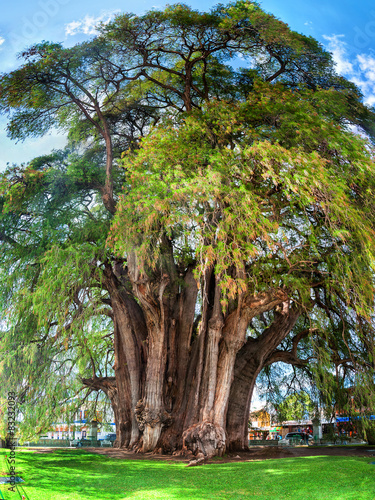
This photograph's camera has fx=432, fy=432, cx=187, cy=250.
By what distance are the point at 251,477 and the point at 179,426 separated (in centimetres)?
417

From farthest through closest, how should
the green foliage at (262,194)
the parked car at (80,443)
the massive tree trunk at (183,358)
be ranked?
1. the parked car at (80,443)
2. the massive tree trunk at (183,358)
3. the green foliage at (262,194)

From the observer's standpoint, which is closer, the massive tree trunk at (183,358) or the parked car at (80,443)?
the massive tree trunk at (183,358)

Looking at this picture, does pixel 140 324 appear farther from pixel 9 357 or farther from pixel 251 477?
pixel 251 477

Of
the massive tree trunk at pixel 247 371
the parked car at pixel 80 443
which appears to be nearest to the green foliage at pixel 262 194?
the massive tree trunk at pixel 247 371

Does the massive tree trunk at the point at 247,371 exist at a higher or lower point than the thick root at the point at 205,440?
higher

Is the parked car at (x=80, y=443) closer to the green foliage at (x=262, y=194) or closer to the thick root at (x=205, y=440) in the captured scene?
the thick root at (x=205, y=440)

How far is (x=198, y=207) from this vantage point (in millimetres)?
9453

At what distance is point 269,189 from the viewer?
9984 millimetres

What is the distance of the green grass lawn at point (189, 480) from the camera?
5.30 metres

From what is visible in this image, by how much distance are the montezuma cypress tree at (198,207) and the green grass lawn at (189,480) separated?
218 centimetres

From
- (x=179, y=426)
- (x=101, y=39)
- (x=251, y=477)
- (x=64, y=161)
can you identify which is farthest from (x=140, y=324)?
(x=101, y=39)

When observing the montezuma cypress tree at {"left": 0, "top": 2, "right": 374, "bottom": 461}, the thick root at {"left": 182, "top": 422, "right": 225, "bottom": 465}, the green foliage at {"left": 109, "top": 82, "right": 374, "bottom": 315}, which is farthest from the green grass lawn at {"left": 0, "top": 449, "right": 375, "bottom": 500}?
the green foliage at {"left": 109, "top": 82, "right": 374, "bottom": 315}

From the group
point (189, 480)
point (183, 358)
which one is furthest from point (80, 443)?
point (189, 480)

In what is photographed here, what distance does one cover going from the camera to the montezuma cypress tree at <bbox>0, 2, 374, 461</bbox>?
887 centimetres
